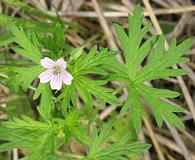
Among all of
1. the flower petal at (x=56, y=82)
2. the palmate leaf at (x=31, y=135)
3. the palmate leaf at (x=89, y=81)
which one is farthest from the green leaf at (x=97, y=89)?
the palmate leaf at (x=31, y=135)

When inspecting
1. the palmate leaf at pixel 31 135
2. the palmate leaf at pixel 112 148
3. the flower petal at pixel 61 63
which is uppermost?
the flower petal at pixel 61 63

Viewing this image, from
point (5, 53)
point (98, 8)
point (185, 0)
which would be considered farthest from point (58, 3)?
point (185, 0)

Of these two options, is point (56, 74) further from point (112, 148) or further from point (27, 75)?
point (112, 148)

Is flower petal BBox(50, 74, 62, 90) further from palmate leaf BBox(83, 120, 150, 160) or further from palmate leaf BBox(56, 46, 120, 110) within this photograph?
palmate leaf BBox(83, 120, 150, 160)

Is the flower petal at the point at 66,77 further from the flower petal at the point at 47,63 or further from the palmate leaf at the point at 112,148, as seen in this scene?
the palmate leaf at the point at 112,148

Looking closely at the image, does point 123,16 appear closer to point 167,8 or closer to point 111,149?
point 167,8

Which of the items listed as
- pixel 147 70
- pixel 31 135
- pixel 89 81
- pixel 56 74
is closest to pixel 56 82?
pixel 56 74

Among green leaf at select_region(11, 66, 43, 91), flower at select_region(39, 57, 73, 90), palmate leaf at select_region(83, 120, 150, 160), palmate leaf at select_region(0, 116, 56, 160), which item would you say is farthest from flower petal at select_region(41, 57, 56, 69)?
palmate leaf at select_region(83, 120, 150, 160)

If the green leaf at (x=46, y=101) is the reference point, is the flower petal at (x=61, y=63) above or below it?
above
